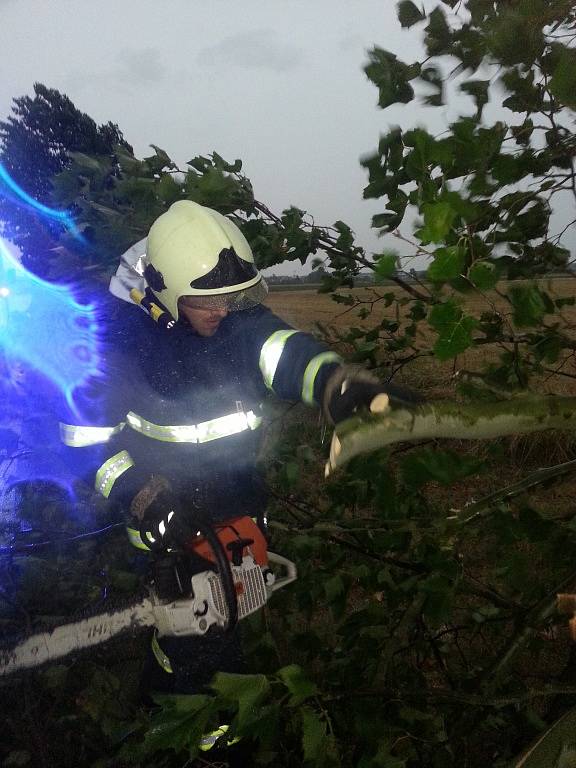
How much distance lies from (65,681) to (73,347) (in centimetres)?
206

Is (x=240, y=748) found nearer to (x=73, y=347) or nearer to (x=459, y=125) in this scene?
(x=73, y=347)

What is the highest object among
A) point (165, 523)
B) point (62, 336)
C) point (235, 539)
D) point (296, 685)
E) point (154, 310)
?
point (154, 310)

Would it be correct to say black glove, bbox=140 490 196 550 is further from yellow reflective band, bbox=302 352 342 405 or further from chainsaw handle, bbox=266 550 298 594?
yellow reflective band, bbox=302 352 342 405

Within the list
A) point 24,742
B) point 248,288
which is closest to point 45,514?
point 24,742

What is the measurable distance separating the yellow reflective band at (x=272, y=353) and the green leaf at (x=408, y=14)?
3.53ft

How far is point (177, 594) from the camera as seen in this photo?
203 centimetres

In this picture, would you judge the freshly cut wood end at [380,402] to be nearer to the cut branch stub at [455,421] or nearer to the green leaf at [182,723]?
the cut branch stub at [455,421]

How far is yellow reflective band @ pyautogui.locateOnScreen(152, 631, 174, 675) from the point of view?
7.75 feet

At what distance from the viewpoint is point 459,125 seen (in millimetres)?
1115

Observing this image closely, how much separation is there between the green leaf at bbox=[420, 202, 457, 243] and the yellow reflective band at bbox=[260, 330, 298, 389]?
1.10m

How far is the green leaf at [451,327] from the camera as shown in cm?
94

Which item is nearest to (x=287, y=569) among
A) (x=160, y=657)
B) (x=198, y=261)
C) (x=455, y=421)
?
(x=160, y=657)

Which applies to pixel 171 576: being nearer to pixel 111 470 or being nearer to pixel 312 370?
pixel 111 470

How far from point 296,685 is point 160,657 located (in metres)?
1.56
